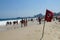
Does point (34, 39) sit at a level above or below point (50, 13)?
below

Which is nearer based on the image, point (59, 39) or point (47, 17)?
point (47, 17)

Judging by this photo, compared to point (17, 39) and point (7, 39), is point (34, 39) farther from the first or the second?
point (7, 39)

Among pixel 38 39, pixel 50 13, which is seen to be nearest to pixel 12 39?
pixel 38 39

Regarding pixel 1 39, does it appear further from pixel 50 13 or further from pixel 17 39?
pixel 50 13

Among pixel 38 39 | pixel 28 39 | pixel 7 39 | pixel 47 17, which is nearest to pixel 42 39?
pixel 38 39

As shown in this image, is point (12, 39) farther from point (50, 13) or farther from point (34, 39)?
point (50, 13)

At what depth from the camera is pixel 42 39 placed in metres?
10.8

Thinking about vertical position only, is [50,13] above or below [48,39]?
above

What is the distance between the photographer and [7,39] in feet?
36.2

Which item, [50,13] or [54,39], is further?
[54,39]

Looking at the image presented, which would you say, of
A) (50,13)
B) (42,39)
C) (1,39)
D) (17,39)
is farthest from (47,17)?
(1,39)

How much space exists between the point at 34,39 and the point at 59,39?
186cm

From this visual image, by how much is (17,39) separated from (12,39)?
1.14 ft

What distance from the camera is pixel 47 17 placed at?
401 inches
